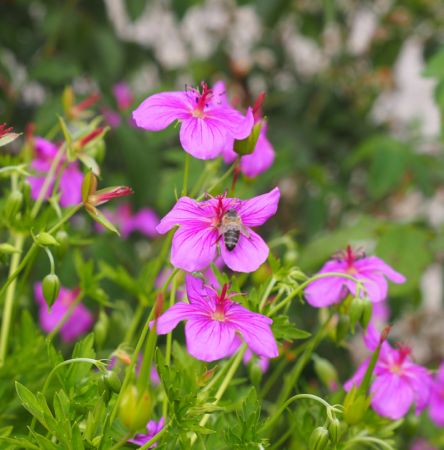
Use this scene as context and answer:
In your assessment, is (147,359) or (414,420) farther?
(414,420)

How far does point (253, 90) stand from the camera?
162 cm

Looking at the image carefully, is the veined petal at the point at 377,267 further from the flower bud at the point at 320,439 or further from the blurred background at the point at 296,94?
the blurred background at the point at 296,94

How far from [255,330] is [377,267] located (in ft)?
0.53

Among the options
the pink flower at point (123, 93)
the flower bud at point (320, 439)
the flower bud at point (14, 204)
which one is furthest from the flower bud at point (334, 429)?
the pink flower at point (123, 93)

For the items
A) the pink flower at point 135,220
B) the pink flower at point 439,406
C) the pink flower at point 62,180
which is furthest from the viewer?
the pink flower at point 135,220

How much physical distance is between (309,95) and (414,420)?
3.15ft

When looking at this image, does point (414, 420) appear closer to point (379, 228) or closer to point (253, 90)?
point (379, 228)

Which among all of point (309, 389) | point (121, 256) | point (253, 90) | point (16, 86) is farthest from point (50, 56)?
point (309, 389)

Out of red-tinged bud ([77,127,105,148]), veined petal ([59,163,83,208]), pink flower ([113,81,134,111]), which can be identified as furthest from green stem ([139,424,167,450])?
pink flower ([113,81,134,111])

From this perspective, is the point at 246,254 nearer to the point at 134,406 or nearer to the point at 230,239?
the point at 230,239

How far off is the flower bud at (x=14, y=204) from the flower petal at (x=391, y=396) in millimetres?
273

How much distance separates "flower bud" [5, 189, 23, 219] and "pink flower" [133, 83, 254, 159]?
114mm

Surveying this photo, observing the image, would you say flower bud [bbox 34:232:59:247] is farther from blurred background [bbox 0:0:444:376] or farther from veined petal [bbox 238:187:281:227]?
blurred background [bbox 0:0:444:376]

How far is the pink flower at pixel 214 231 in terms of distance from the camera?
0.46 meters
